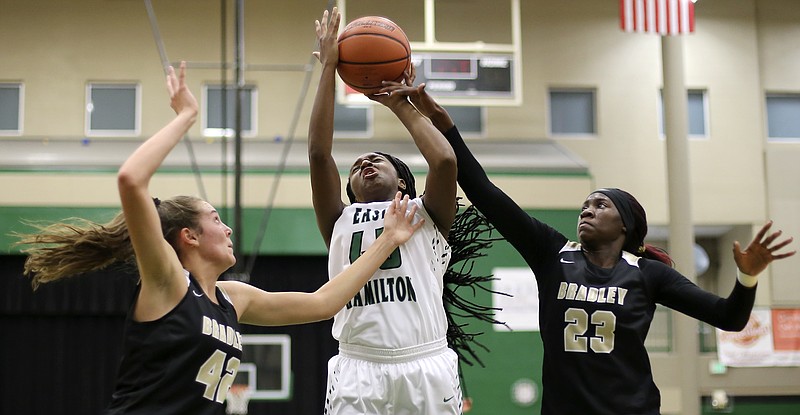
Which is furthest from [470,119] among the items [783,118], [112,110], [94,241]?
[94,241]

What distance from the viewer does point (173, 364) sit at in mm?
2854

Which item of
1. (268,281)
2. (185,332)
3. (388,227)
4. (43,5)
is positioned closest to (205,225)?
(185,332)

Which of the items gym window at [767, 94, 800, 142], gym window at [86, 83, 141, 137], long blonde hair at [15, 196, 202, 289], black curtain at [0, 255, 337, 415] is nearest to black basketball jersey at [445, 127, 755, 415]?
long blonde hair at [15, 196, 202, 289]

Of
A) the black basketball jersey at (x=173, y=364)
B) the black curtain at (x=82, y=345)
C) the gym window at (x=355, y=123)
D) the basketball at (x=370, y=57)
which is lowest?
the black curtain at (x=82, y=345)

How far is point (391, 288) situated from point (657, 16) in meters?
9.37

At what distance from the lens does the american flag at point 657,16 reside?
38.8ft

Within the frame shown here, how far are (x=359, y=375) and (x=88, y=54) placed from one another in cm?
1206

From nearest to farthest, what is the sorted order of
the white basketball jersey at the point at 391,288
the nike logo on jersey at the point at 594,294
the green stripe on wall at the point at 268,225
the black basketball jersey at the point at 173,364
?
the black basketball jersey at the point at 173,364
the white basketball jersey at the point at 391,288
the nike logo on jersey at the point at 594,294
the green stripe on wall at the point at 268,225

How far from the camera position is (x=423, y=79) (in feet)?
39.3

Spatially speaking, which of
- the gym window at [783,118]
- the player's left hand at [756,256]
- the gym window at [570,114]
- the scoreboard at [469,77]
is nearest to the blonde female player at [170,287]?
the player's left hand at [756,256]

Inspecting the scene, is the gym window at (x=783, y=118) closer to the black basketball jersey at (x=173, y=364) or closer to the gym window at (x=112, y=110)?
the gym window at (x=112, y=110)

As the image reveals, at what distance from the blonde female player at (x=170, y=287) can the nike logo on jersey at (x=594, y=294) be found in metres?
1.10

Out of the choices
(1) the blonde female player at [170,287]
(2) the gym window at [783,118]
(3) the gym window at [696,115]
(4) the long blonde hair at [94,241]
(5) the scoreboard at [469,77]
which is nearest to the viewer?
(1) the blonde female player at [170,287]

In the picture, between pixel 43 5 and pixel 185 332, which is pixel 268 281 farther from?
pixel 185 332
